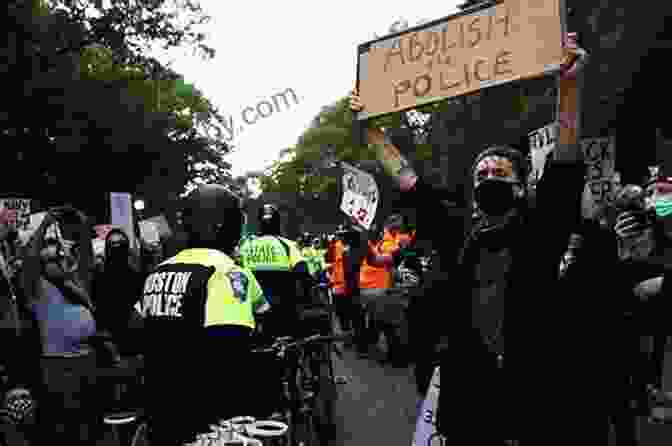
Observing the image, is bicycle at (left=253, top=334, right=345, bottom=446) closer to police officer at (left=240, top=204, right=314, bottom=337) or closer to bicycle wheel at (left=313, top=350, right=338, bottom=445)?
bicycle wheel at (left=313, top=350, right=338, bottom=445)

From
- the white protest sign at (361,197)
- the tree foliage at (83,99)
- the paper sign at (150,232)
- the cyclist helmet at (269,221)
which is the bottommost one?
the cyclist helmet at (269,221)

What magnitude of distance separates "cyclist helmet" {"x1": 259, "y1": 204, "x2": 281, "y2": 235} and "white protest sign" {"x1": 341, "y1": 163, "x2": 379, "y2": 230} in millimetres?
4391

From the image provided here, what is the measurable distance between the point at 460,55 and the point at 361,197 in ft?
26.4

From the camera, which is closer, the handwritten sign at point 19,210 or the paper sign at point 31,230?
the paper sign at point 31,230

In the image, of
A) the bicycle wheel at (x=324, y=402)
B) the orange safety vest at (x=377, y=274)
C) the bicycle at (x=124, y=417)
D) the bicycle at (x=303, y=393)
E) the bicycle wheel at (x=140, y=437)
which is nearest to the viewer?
the bicycle at (x=124, y=417)

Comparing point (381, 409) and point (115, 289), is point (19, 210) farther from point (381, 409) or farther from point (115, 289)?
point (381, 409)

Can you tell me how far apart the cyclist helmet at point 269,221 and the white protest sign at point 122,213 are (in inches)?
202

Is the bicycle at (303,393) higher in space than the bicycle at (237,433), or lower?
lower

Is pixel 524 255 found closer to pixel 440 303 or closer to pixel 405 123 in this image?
pixel 440 303

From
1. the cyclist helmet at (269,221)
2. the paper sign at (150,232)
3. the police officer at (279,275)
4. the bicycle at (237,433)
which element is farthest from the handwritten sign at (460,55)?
the paper sign at (150,232)

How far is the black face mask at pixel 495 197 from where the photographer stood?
3.31m

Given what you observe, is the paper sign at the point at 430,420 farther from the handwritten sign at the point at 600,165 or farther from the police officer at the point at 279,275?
the handwritten sign at the point at 600,165

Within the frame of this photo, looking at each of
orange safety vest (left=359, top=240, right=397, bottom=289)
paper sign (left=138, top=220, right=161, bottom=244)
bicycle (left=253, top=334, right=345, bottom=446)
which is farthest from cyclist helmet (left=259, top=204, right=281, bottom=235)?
paper sign (left=138, top=220, right=161, bottom=244)

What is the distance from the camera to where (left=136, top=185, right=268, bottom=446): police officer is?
3.49 meters
